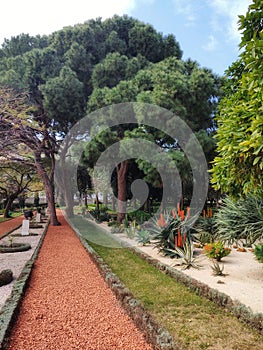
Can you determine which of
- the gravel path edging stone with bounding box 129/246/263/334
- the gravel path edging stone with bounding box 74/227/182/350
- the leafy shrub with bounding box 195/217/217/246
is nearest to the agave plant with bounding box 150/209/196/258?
the leafy shrub with bounding box 195/217/217/246

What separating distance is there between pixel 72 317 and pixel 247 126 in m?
3.29

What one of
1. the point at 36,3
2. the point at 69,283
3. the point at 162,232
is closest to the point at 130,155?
the point at 162,232

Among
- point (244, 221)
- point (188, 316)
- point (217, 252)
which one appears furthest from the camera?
point (217, 252)

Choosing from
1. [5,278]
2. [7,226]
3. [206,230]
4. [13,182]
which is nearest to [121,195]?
[206,230]

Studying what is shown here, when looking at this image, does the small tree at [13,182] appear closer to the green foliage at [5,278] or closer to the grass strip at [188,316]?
the green foliage at [5,278]

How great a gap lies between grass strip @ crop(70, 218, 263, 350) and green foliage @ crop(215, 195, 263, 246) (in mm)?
2056

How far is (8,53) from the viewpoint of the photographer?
1694cm

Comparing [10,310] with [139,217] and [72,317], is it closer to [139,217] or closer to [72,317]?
[72,317]

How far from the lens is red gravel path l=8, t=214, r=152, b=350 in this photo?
9.87ft

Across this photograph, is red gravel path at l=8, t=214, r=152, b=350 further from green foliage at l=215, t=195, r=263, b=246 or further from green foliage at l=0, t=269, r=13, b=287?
green foliage at l=215, t=195, r=263, b=246

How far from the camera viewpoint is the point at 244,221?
643cm

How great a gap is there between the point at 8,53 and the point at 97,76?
6.20 metres

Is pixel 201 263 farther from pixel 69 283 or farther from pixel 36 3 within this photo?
pixel 36 3

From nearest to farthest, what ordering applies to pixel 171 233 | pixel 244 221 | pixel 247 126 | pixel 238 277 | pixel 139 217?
pixel 247 126, pixel 238 277, pixel 244 221, pixel 171 233, pixel 139 217
